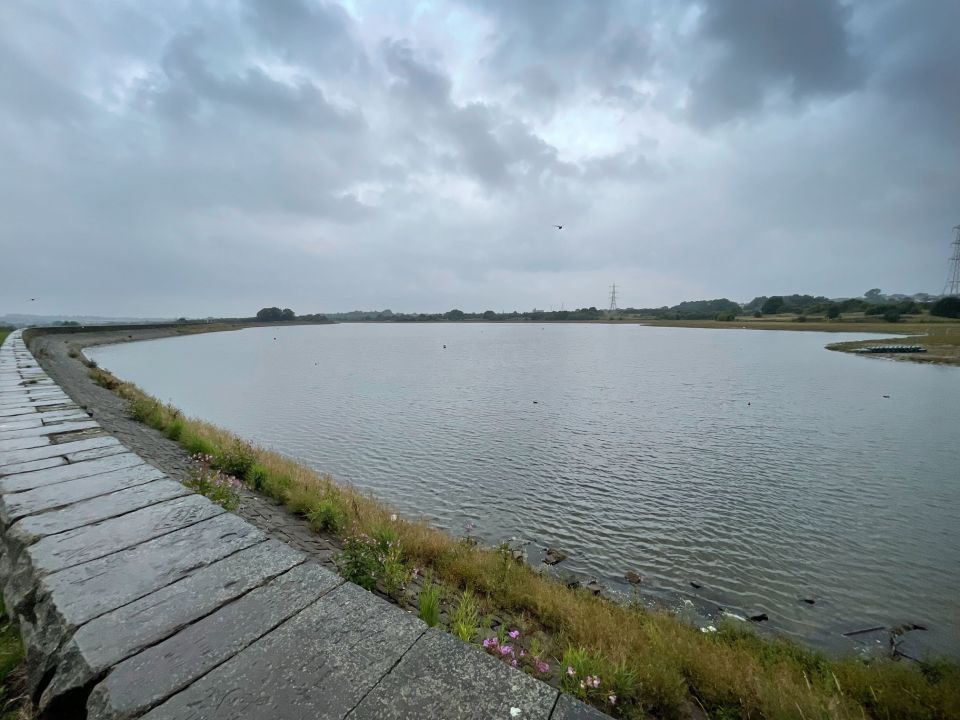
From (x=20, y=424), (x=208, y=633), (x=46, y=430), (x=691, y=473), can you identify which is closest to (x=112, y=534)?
(x=208, y=633)

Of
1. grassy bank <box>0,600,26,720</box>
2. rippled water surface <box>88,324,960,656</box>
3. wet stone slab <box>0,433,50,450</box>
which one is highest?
wet stone slab <box>0,433,50,450</box>

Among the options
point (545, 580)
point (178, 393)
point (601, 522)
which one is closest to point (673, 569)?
point (601, 522)

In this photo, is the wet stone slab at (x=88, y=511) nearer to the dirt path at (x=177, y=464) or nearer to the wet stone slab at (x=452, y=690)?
the dirt path at (x=177, y=464)

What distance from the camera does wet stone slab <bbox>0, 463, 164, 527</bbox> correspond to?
13.3 ft

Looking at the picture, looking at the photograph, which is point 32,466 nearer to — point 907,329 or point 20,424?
point 20,424

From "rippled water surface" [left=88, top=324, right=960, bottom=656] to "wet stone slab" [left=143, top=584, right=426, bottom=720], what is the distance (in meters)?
7.38

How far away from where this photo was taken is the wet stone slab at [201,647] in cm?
210

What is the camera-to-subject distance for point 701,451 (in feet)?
55.1

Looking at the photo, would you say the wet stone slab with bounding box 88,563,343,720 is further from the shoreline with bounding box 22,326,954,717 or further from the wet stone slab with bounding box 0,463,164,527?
the wet stone slab with bounding box 0,463,164,527

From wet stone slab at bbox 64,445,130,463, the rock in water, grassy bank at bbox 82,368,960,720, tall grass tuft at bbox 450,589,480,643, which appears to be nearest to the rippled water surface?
the rock in water

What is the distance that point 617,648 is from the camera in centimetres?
489

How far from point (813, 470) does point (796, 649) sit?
10885mm

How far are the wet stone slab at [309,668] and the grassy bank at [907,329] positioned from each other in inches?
2540

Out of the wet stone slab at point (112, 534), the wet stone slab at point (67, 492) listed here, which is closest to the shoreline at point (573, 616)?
the wet stone slab at point (112, 534)
